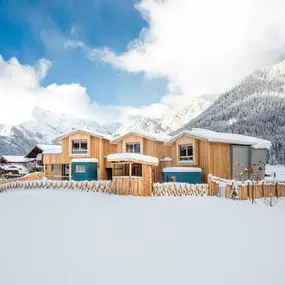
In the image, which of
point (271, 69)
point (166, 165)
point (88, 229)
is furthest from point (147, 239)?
point (271, 69)

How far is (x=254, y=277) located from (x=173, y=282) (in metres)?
1.53

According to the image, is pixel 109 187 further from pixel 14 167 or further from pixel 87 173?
pixel 14 167

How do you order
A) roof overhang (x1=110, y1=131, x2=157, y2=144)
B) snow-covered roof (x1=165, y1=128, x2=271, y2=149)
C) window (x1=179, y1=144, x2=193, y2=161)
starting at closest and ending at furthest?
snow-covered roof (x1=165, y1=128, x2=271, y2=149), window (x1=179, y1=144, x2=193, y2=161), roof overhang (x1=110, y1=131, x2=157, y2=144)

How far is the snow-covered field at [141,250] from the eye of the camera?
522 centimetres

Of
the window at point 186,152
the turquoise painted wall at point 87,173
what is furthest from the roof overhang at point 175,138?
the turquoise painted wall at point 87,173

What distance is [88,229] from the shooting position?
897 cm

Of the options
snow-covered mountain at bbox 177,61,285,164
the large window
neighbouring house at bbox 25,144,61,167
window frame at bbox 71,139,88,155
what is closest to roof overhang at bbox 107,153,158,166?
window frame at bbox 71,139,88,155

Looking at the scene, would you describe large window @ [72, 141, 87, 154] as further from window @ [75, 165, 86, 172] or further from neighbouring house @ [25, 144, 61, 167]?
neighbouring house @ [25, 144, 61, 167]

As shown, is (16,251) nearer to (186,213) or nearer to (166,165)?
(186,213)

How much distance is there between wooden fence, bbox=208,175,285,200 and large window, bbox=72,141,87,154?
669 inches

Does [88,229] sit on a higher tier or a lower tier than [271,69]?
lower

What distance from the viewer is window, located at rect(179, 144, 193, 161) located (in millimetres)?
26966

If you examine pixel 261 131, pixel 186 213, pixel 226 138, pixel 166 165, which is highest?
pixel 261 131

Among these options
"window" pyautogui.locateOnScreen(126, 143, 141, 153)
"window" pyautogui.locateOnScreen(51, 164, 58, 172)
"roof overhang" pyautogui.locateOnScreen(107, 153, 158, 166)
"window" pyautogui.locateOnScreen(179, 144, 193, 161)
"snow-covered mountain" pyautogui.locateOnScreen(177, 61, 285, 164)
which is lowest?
"window" pyautogui.locateOnScreen(51, 164, 58, 172)
